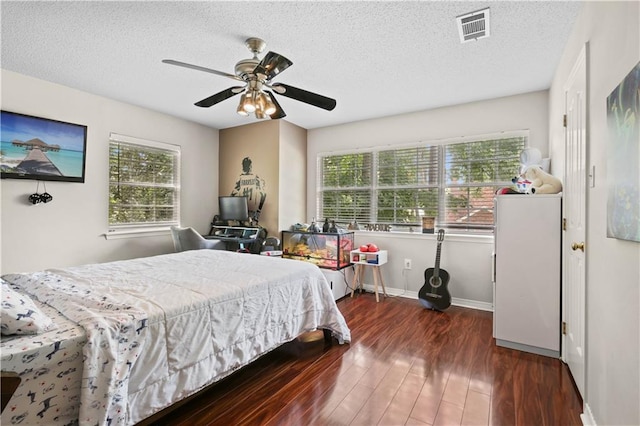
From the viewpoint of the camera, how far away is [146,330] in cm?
145

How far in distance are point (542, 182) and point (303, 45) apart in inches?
89.6

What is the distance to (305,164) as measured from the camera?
203 inches

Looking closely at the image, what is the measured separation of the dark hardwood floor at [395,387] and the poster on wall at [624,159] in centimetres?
120

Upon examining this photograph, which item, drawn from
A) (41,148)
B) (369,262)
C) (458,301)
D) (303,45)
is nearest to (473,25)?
(303,45)

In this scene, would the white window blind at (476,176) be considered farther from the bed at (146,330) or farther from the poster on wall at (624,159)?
the poster on wall at (624,159)

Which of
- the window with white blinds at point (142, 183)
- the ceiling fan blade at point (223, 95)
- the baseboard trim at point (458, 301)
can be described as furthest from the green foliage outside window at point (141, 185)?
the baseboard trim at point (458, 301)

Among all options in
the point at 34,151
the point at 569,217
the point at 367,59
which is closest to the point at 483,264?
the point at 569,217

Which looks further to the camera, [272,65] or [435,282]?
[435,282]

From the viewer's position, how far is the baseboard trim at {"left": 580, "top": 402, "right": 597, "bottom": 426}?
5.24 feet

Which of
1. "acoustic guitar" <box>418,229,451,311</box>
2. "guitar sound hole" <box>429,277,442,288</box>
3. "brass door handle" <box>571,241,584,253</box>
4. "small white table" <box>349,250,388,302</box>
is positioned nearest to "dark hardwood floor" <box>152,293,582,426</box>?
"acoustic guitar" <box>418,229,451,311</box>

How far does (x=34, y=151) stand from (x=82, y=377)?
9.71ft

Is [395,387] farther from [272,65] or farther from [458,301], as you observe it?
[272,65]

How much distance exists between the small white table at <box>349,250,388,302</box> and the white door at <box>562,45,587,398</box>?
6.47ft

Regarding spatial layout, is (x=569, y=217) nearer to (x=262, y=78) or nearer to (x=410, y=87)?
(x=410, y=87)
